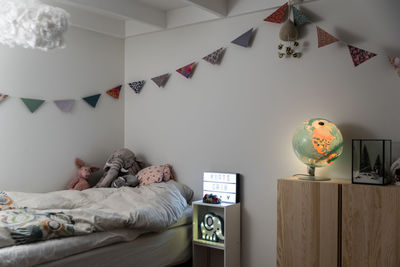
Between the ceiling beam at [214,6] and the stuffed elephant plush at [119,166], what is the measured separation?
1550 millimetres

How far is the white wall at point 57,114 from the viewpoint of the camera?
11.2 feet

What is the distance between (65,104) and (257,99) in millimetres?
1769

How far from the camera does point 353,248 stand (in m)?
2.52

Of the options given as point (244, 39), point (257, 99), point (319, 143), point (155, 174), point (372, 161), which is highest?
point (244, 39)

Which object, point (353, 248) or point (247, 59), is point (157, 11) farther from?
point (353, 248)

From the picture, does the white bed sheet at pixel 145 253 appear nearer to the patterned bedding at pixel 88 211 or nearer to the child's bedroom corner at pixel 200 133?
the child's bedroom corner at pixel 200 133

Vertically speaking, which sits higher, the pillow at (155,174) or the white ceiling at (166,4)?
the white ceiling at (166,4)

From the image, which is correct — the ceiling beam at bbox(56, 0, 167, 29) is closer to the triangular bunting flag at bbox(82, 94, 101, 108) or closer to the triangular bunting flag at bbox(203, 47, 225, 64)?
the triangular bunting flag at bbox(203, 47, 225, 64)

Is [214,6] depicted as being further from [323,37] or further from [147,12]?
[323,37]

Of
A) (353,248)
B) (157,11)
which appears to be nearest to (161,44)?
(157,11)

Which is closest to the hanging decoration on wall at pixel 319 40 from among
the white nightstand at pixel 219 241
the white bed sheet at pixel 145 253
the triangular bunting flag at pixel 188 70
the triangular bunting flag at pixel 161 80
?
the triangular bunting flag at pixel 188 70

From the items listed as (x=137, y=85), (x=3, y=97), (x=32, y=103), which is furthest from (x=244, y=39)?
(x=3, y=97)

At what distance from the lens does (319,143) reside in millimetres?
2678

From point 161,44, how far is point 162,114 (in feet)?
2.26
